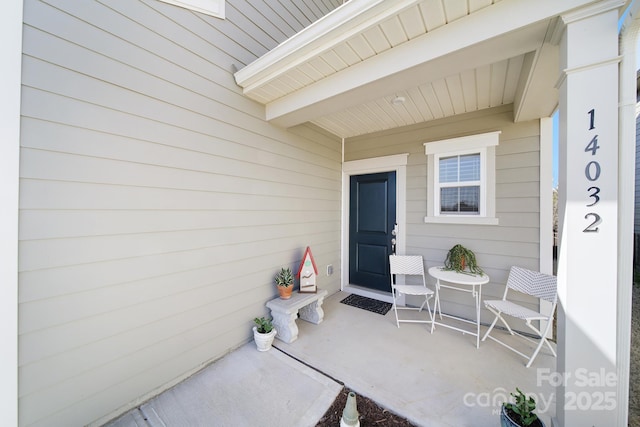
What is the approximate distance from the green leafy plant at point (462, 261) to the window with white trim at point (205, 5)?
11.6ft

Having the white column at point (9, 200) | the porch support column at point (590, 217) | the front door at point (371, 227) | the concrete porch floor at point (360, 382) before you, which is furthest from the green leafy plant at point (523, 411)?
the white column at point (9, 200)

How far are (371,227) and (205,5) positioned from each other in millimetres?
3239

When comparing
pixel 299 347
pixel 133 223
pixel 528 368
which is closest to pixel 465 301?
pixel 528 368

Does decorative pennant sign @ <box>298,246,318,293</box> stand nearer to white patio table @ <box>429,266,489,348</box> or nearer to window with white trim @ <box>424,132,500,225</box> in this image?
white patio table @ <box>429,266,489,348</box>

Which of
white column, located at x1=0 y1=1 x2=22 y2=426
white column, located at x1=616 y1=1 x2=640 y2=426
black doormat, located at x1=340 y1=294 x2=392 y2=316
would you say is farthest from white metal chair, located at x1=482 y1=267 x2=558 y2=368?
white column, located at x1=0 y1=1 x2=22 y2=426

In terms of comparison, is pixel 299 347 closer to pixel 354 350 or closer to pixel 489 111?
pixel 354 350

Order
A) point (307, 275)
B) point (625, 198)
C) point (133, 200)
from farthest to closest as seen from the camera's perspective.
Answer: point (307, 275)
point (133, 200)
point (625, 198)

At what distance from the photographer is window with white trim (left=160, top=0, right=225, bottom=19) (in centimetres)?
186

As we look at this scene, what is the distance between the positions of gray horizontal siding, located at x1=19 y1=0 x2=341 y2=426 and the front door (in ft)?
5.70

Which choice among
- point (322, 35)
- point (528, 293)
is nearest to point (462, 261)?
point (528, 293)

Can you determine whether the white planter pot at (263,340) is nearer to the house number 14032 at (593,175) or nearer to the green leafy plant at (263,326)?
the green leafy plant at (263,326)

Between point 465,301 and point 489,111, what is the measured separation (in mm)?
2341

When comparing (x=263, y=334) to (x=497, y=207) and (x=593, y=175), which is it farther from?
(x=497, y=207)

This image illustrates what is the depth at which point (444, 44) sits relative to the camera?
58.4 inches
